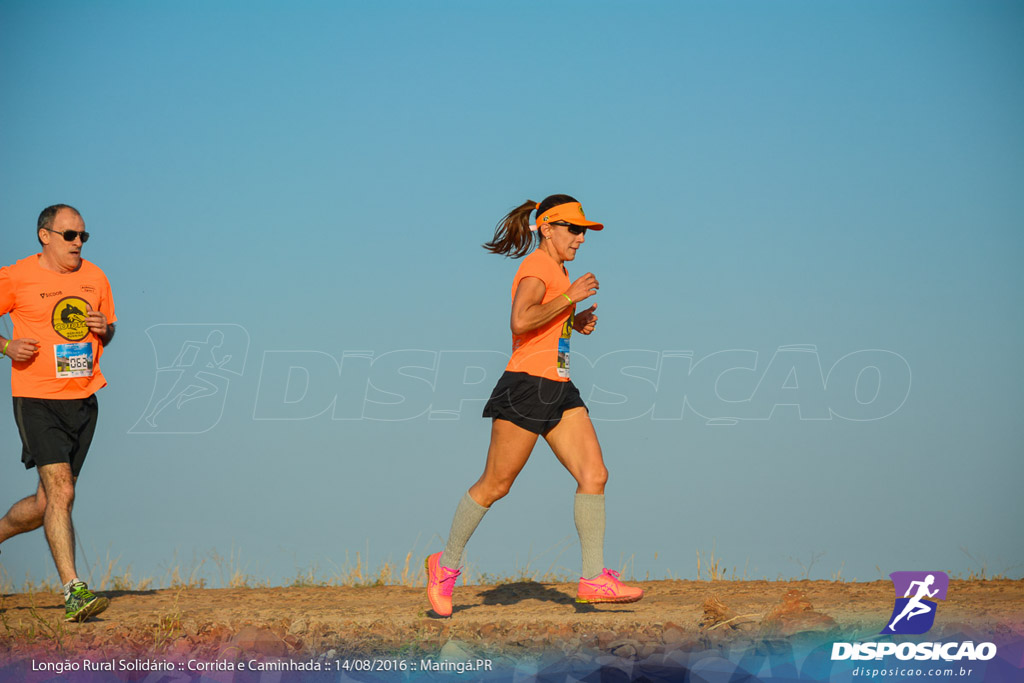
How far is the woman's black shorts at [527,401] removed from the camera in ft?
20.2

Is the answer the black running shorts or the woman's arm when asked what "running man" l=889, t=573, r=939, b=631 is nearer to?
the woman's arm

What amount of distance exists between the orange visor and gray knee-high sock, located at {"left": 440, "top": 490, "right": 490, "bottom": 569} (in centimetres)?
172

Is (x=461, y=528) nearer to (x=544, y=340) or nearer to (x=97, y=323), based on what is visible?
(x=544, y=340)

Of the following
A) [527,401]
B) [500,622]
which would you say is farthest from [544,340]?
[500,622]

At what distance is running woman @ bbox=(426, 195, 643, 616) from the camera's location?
20.2 feet

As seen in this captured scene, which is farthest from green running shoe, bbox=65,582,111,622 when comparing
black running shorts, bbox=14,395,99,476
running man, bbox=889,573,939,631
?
running man, bbox=889,573,939,631

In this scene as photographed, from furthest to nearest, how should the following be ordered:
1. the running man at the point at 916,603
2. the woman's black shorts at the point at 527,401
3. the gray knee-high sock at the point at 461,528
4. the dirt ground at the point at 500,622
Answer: the gray knee-high sock at the point at 461,528, the woman's black shorts at the point at 527,401, the running man at the point at 916,603, the dirt ground at the point at 500,622

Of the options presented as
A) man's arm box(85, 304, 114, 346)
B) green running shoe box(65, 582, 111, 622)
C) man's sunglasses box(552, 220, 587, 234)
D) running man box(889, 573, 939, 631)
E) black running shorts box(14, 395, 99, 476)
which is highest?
man's sunglasses box(552, 220, 587, 234)

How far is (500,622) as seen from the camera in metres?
5.60

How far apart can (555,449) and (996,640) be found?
256 centimetres

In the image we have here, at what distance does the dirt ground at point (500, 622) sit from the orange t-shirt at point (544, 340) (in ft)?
4.66

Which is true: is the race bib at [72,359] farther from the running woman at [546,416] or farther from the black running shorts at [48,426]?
the running woman at [546,416]

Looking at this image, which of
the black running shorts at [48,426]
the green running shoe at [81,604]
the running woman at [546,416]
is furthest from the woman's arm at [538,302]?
the green running shoe at [81,604]

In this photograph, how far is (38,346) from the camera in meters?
6.69
